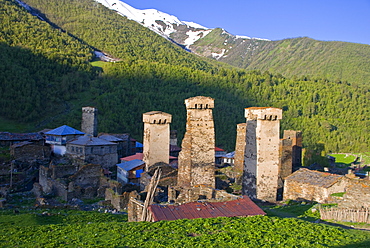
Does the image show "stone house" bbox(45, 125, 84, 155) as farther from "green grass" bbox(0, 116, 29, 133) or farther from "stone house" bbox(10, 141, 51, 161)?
"green grass" bbox(0, 116, 29, 133)

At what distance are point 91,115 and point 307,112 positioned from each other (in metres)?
51.8

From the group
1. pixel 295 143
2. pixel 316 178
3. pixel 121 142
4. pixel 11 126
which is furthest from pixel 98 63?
pixel 316 178

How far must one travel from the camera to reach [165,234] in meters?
11.4

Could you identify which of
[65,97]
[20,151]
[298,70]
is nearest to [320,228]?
[20,151]

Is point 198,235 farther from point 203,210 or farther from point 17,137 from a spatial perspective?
point 17,137

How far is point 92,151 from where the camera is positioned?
116ft

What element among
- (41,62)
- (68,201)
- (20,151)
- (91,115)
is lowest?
(68,201)

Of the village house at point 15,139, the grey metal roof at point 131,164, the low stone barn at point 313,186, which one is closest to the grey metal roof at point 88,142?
the grey metal roof at point 131,164

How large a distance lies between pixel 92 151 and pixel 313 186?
20.9m

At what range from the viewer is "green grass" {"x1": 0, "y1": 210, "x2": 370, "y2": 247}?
10672 millimetres

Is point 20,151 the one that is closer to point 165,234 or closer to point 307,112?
point 165,234

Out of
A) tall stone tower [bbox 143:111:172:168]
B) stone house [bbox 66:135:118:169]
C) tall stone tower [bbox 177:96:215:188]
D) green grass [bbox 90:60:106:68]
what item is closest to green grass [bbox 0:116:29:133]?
stone house [bbox 66:135:118:169]

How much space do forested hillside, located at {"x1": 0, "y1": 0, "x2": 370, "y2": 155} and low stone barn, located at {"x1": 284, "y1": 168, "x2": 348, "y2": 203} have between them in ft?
122

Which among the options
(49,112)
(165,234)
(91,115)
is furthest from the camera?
(49,112)
